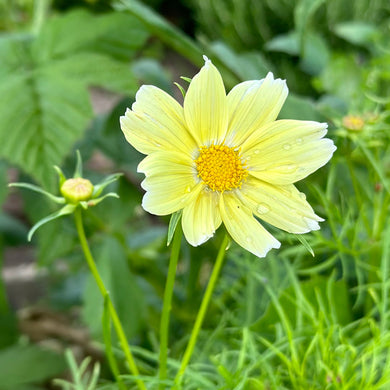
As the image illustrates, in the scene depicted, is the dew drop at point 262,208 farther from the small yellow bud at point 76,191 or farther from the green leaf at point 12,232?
the green leaf at point 12,232

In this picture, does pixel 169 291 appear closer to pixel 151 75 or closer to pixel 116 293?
pixel 116 293

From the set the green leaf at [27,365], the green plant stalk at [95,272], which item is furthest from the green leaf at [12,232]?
the green plant stalk at [95,272]

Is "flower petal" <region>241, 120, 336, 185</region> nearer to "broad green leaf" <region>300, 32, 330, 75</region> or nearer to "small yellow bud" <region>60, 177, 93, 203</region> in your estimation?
"small yellow bud" <region>60, 177, 93, 203</region>

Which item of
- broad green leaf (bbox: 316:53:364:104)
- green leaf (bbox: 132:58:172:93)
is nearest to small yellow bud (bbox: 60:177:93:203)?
green leaf (bbox: 132:58:172:93)

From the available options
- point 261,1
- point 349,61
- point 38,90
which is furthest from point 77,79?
point 261,1

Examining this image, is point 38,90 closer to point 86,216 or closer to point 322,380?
point 86,216
